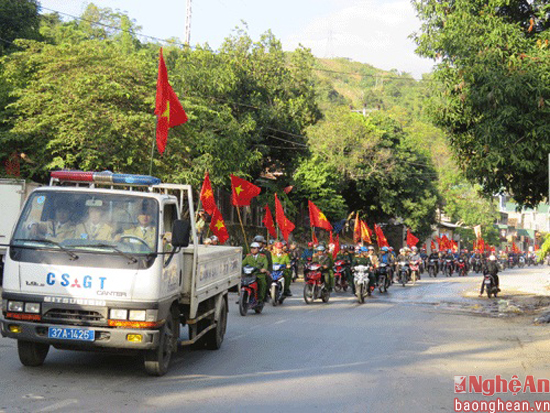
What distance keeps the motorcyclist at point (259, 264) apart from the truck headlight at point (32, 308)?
8638 mm

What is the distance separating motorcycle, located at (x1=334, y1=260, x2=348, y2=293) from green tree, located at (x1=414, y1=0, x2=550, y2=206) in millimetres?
7167

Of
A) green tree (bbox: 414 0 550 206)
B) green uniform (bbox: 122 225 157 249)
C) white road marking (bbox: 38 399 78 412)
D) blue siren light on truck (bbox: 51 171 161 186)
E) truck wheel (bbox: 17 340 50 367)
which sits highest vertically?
green tree (bbox: 414 0 550 206)

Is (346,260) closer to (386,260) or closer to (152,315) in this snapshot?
(386,260)

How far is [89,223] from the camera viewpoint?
774cm

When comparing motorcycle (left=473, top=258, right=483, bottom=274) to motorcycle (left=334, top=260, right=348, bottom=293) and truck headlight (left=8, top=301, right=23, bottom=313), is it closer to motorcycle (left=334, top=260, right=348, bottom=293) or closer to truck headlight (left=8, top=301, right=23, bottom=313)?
motorcycle (left=334, top=260, right=348, bottom=293)

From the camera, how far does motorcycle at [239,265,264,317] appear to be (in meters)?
15.3

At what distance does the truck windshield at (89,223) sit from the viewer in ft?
24.9

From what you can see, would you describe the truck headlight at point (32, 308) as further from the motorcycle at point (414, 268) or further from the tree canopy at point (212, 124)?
the motorcycle at point (414, 268)

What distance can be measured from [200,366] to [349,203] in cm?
4151

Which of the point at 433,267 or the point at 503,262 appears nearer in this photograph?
the point at 433,267

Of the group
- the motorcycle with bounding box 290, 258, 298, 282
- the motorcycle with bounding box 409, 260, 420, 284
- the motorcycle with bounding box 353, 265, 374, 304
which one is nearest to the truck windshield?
the motorcycle with bounding box 353, 265, 374, 304

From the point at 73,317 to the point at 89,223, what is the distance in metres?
1.04

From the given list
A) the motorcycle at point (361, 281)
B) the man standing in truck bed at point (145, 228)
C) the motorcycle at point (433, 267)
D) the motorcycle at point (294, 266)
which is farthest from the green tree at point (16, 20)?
the man standing in truck bed at point (145, 228)

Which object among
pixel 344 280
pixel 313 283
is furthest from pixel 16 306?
pixel 344 280
